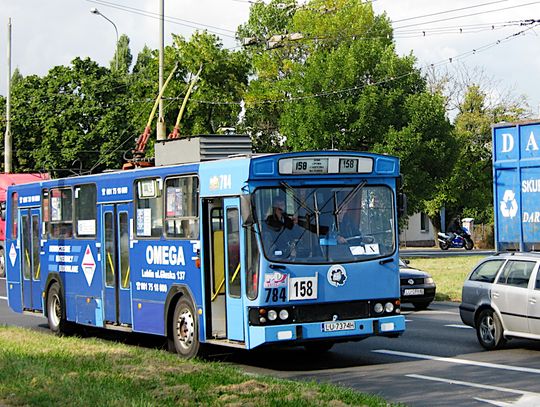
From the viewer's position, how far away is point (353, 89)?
46.4m

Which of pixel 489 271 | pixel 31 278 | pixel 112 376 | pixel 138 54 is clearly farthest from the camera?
pixel 138 54

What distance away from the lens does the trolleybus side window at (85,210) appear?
18.2 meters

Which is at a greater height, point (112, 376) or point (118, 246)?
point (118, 246)

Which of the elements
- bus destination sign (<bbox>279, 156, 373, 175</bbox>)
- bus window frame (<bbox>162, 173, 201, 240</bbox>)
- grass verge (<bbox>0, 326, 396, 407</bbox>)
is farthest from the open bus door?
bus destination sign (<bbox>279, 156, 373, 175</bbox>)

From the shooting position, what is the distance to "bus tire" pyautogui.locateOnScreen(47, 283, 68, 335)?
19219mm

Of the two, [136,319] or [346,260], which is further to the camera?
[136,319]

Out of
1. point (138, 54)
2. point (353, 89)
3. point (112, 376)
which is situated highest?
point (138, 54)

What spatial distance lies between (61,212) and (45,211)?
783mm

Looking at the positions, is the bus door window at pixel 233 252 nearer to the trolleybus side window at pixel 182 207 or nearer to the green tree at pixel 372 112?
the trolleybus side window at pixel 182 207

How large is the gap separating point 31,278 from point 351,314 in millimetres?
8901

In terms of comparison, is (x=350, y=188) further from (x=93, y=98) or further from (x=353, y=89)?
(x=93, y=98)

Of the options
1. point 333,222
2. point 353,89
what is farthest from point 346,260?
point 353,89

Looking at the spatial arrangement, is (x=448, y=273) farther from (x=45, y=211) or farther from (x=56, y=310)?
(x=56, y=310)

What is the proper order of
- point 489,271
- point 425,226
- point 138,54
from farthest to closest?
point 138,54 → point 425,226 → point 489,271
